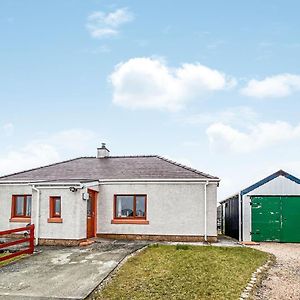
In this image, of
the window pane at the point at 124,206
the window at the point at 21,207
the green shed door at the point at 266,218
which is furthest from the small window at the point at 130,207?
the green shed door at the point at 266,218

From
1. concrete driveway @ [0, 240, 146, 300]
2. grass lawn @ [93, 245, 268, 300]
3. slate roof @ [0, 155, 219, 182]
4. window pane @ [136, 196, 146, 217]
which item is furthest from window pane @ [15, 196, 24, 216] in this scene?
grass lawn @ [93, 245, 268, 300]

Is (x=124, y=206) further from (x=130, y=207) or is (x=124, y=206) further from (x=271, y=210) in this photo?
(x=271, y=210)

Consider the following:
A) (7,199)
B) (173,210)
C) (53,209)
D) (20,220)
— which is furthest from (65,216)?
(7,199)

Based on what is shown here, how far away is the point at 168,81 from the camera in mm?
19000

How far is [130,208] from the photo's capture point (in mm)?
20391

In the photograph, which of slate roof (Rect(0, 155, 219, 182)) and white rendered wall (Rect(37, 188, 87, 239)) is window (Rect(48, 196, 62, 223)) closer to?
white rendered wall (Rect(37, 188, 87, 239))

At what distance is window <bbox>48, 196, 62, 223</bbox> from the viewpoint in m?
18.0

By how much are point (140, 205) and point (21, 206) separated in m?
6.64

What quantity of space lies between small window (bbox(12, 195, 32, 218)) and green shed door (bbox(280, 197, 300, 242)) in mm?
13507

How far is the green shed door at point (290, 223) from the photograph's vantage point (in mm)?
20766

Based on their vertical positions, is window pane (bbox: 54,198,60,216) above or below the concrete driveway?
above

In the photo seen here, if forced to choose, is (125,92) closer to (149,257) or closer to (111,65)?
(111,65)

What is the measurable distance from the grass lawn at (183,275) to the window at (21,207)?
8.86m

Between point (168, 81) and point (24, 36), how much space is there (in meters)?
6.76
